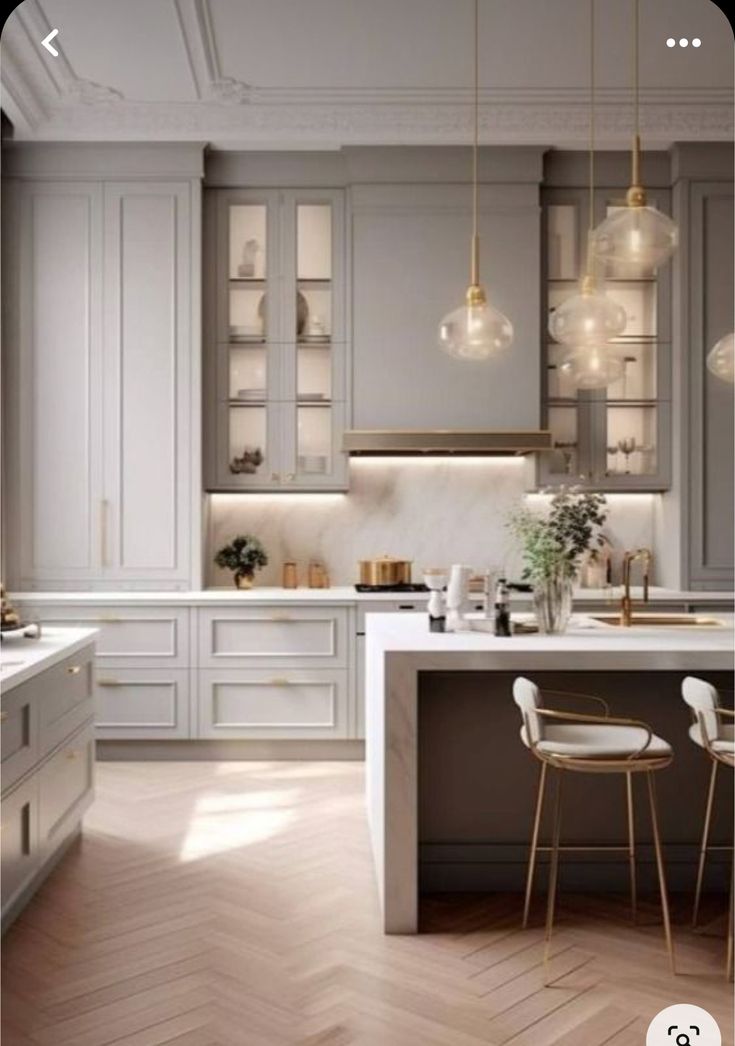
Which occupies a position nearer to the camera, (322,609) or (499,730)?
(499,730)

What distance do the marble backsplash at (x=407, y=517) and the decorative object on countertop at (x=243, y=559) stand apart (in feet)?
1.02

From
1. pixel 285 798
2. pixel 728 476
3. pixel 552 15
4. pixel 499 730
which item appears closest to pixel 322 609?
pixel 285 798

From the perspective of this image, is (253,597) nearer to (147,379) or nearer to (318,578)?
(318,578)

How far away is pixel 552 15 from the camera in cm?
437

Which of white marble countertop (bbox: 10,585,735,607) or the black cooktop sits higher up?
the black cooktop

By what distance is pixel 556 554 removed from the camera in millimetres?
3482

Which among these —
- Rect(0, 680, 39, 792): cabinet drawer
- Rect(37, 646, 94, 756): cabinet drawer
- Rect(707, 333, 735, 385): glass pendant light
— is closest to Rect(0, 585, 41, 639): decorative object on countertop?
Rect(37, 646, 94, 756): cabinet drawer

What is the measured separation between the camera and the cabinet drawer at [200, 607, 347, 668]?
5168 mm

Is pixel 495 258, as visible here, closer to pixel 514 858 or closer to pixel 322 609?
pixel 322 609

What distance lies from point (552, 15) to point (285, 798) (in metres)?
3.67

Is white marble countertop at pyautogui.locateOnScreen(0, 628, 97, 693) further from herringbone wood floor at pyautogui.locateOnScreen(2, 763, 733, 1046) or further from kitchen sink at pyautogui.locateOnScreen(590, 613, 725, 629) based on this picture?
kitchen sink at pyautogui.locateOnScreen(590, 613, 725, 629)

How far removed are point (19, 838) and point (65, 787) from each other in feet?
1.72

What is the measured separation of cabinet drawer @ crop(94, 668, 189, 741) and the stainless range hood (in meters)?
1.51

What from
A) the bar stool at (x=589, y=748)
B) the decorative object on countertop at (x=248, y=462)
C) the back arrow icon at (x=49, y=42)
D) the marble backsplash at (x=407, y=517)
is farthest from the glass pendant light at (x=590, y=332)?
the back arrow icon at (x=49, y=42)
